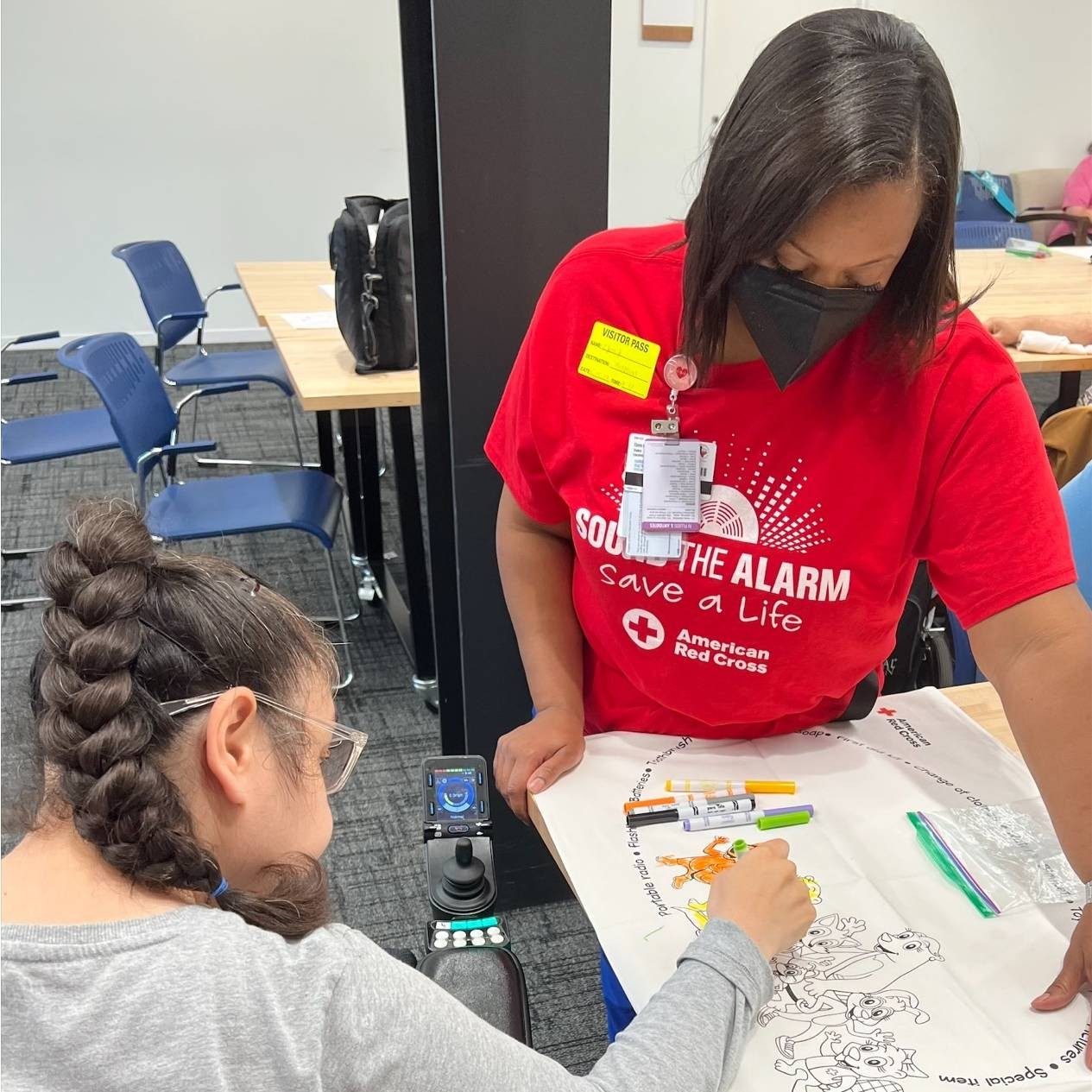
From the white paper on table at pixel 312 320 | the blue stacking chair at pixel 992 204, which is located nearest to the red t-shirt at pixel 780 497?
the white paper on table at pixel 312 320

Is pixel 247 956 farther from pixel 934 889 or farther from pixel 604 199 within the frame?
pixel 604 199

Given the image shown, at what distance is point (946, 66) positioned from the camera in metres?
5.22

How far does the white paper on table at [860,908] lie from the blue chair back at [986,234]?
12.7ft

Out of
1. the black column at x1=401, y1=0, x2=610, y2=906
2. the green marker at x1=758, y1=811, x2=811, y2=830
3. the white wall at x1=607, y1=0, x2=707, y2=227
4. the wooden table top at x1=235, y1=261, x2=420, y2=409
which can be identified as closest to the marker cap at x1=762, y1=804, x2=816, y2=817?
the green marker at x1=758, y1=811, x2=811, y2=830

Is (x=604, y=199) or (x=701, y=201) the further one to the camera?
(x=604, y=199)

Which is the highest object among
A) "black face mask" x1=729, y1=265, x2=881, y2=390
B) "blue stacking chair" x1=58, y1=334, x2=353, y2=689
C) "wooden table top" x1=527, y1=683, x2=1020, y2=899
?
"black face mask" x1=729, y1=265, x2=881, y2=390

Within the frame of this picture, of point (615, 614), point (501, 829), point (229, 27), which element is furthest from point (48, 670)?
point (229, 27)

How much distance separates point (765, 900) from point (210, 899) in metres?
0.44

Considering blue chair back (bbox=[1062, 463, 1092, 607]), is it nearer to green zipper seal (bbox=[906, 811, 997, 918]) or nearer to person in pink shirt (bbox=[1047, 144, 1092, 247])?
green zipper seal (bbox=[906, 811, 997, 918])

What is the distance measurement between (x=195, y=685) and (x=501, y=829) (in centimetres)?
131

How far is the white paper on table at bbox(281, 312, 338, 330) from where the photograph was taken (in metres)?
3.04

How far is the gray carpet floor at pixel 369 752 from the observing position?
1.78 metres

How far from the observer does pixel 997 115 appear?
6.40m

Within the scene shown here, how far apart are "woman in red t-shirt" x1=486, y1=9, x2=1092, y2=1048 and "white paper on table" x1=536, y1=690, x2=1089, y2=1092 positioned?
0.12ft
